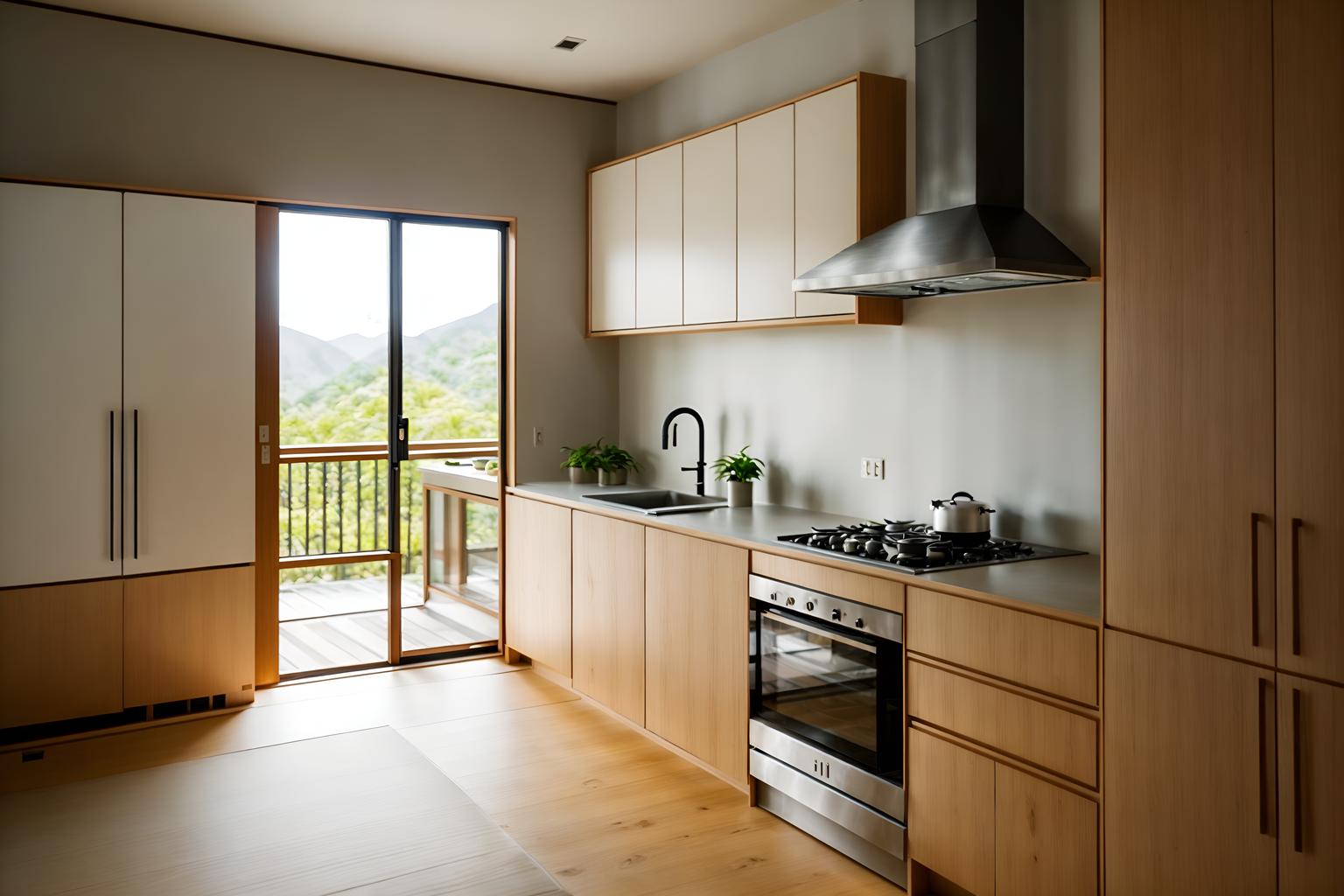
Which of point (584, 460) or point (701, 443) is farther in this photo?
point (584, 460)

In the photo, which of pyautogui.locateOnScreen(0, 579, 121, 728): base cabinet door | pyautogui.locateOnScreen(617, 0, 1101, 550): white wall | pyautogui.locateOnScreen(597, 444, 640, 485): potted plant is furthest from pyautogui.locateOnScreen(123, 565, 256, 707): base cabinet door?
pyautogui.locateOnScreen(617, 0, 1101, 550): white wall

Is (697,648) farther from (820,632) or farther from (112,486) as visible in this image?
(112,486)

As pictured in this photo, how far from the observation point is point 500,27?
420 centimetres

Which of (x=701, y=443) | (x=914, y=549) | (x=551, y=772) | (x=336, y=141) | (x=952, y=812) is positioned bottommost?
(x=551, y=772)

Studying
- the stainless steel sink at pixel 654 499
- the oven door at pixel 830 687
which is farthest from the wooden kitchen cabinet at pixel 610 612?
the oven door at pixel 830 687

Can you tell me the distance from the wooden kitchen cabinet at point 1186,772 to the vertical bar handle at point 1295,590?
10cm

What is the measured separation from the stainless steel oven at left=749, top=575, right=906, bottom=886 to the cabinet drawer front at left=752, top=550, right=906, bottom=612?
0.08 feet

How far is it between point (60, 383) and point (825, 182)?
2.99 m

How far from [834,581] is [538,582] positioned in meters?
2.14

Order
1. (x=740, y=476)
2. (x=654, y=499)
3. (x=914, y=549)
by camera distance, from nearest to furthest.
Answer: (x=914, y=549)
(x=740, y=476)
(x=654, y=499)

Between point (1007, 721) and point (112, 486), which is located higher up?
point (112, 486)

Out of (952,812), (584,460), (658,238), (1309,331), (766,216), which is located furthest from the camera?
(584,460)

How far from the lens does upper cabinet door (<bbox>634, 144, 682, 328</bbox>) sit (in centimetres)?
446

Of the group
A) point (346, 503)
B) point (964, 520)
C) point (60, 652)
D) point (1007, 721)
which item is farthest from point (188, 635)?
point (1007, 721)
